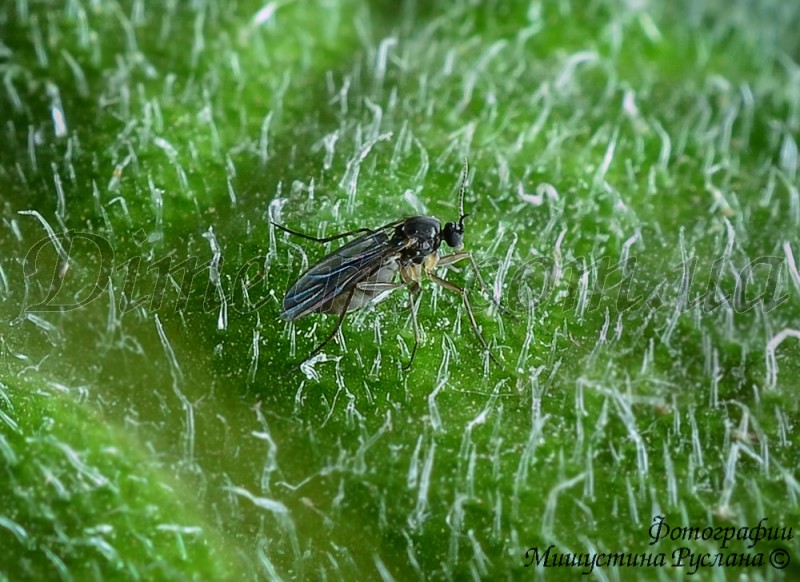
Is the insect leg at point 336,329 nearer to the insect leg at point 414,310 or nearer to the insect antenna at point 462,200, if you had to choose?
the insect leg at point 414,310

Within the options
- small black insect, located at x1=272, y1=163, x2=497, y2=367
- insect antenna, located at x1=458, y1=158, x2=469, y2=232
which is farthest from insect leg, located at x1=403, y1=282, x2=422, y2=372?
insect antenna, located at x1=458, y1=158, x2=469, y2=232

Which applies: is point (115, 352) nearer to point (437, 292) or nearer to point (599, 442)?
point (437, 292)

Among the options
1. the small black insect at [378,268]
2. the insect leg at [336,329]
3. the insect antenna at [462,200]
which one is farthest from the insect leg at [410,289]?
the insect antenna at [462,200]

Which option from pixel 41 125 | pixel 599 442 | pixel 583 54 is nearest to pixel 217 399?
pixel 599 442

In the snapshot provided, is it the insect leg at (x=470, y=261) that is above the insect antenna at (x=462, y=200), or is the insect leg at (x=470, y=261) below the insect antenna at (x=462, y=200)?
below

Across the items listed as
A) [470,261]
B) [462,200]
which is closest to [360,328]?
[470,261]

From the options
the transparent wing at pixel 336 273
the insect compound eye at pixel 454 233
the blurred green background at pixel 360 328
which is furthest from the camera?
the insect compound eye at pixel 454 233

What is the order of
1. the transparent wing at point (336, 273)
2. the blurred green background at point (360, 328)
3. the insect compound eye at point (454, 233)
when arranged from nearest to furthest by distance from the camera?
the blurred green background at point (360, 328) → the transparent wing at point (336, 273) → the insect compound eye at point (454, 233)

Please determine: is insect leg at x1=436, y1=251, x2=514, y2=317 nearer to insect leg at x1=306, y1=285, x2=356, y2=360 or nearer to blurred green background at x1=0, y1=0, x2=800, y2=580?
blurred green background at x1=0, y1=0, x2=800, y2=580
